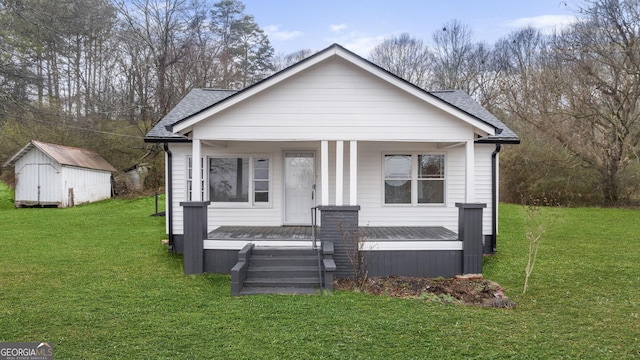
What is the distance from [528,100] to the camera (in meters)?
20.6

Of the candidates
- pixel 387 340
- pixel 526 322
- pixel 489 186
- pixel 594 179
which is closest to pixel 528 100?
pixel 594 179

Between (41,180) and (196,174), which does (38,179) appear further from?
(196,174)

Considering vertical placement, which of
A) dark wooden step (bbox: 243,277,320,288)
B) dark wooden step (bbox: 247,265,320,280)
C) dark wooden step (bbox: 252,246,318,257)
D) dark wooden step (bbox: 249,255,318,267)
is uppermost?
dark wooden step (bbox: 252,246,318,257)

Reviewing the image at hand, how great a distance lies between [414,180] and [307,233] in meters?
2.96

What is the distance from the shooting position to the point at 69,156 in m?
19.2

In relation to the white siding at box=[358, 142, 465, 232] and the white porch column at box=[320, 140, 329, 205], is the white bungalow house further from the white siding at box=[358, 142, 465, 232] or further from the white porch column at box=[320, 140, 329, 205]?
the white siding at box=[358, 142, 465, 232]

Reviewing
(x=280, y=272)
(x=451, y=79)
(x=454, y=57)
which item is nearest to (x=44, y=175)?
(x=280, y=272)

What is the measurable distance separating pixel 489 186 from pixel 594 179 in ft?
42.4

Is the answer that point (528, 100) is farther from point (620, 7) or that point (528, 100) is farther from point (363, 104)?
point (363, 104)

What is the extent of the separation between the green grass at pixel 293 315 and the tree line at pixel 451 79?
714 centimetres

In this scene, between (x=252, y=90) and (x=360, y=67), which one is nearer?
(x=252, y=90)

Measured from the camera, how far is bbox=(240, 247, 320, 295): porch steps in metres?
6.39

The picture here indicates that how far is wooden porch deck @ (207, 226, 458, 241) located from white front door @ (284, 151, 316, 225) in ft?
1.13

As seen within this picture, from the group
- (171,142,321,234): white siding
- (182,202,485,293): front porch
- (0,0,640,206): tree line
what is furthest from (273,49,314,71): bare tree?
(182,202,485,293): front porch
